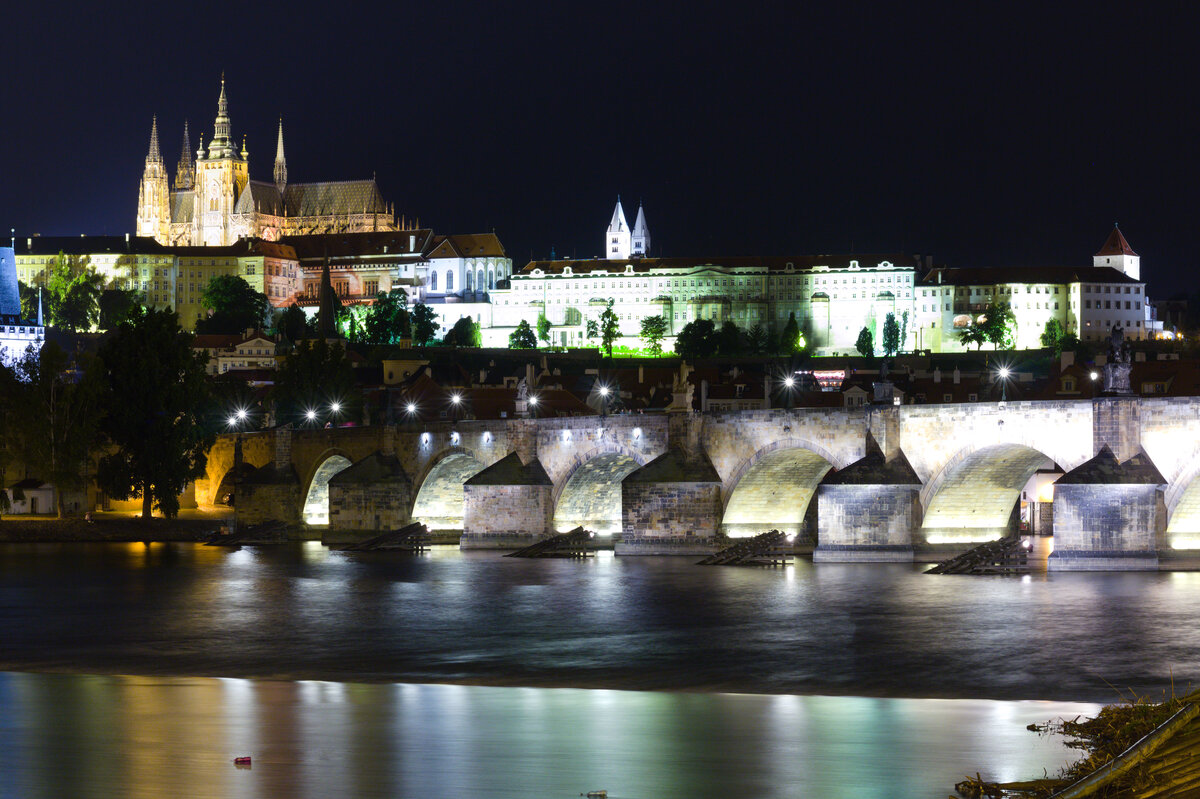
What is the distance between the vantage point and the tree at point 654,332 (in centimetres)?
16488

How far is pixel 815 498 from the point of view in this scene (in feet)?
152

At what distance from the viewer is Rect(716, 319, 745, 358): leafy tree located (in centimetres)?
15575

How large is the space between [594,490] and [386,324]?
99.2m

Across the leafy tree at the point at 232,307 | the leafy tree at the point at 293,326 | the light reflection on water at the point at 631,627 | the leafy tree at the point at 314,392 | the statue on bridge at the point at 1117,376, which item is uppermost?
the leafy tree at the point at 232,307

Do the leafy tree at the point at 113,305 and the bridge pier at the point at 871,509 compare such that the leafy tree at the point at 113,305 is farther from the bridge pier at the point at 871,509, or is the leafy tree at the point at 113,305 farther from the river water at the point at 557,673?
the bridge pier at the point at 871,509

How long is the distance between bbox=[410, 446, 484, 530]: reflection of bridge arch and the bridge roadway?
74mm

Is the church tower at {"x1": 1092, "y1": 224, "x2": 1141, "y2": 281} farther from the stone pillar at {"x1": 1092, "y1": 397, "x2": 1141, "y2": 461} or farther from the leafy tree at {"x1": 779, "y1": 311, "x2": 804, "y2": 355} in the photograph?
the stone pillar at {"x1": 1092, "y1": 397, "x2": 1141, "y2": 461}

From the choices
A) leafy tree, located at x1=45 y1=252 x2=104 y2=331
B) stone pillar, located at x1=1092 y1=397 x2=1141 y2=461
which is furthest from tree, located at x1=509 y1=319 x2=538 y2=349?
stone pillar, located at x1=1092 y1=397 x2=1141 y2=461

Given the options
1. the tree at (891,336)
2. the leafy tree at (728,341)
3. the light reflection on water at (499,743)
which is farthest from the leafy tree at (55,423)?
the tree at (891,336)

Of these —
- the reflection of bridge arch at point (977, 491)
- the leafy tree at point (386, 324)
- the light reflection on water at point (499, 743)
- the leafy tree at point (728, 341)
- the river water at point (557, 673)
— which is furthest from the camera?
the leafy tree at point (728, 341)

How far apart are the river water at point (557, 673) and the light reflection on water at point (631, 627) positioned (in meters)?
0.12

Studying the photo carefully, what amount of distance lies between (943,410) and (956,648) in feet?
43.7

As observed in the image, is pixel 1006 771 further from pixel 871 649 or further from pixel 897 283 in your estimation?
pixel 897 283

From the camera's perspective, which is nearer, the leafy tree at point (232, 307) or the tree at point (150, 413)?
the tree at point (150, 413)
